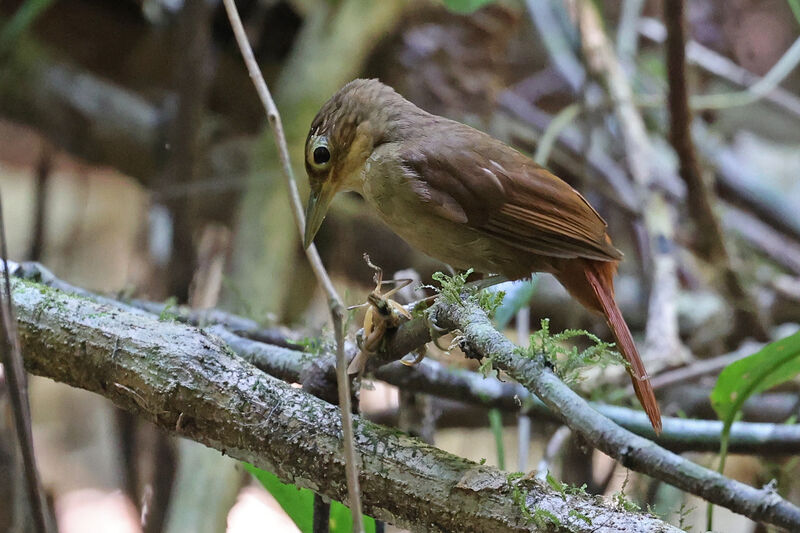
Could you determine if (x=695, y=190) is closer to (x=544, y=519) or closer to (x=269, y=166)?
(x=269, y=166)

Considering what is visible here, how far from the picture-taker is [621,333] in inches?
58.2

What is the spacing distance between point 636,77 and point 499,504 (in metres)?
3.62

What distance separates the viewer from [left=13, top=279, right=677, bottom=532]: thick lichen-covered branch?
94 cm

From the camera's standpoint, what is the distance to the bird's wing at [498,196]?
1564 mm

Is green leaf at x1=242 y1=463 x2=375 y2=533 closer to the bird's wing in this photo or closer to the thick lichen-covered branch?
the thick lichen-covered branch

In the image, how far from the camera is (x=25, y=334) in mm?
1235

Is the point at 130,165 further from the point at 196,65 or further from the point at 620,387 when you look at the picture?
the point at 620,387

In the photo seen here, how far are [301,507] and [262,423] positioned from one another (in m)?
0.38

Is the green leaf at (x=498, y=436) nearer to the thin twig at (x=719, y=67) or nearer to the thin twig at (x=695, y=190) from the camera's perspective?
the thin twig at (x=695, y=190)

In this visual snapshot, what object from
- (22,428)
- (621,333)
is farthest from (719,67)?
(22,428)

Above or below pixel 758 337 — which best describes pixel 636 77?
above

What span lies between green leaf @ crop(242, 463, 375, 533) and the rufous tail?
1.77 ft

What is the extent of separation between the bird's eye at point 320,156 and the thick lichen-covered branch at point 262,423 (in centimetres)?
59

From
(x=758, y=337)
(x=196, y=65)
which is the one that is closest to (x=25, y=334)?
(x=196, y=65)
